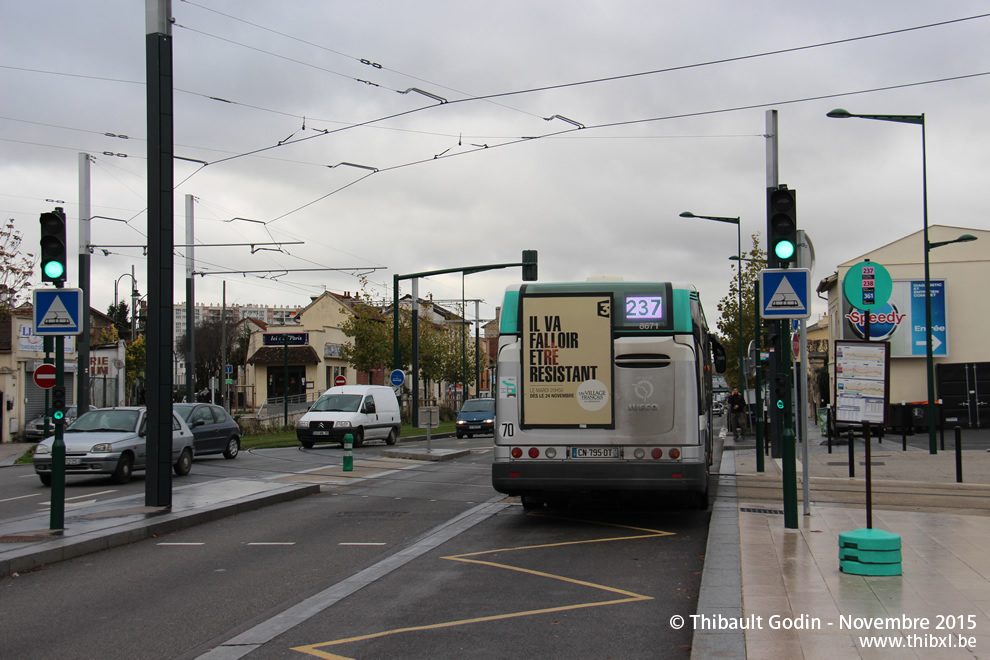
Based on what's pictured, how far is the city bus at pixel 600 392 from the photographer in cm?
1117

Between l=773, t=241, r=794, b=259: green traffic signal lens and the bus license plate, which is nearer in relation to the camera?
l=773, t=241, r=794, b=259: green traffic signal lens

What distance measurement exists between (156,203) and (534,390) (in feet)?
19.7

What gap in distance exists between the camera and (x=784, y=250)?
10039 millimetres

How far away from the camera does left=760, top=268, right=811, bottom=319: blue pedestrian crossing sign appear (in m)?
10.1

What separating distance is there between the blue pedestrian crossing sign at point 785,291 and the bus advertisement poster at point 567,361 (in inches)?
78.9

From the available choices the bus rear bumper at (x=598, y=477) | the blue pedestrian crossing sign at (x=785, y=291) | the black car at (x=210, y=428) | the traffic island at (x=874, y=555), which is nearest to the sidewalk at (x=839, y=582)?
the traffic island at (x=874, y=555)

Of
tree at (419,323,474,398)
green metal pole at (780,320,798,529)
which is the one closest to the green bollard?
green metal pole at (780,320,798,529)

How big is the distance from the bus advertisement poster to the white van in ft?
58.9

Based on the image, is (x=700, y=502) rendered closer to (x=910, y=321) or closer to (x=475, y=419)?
(x=475, y=419)

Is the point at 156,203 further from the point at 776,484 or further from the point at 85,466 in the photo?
the point at 776,484

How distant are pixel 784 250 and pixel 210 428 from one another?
57.1 feet

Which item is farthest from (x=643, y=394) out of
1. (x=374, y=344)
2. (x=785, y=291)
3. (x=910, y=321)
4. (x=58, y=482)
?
(x=374, y=344)

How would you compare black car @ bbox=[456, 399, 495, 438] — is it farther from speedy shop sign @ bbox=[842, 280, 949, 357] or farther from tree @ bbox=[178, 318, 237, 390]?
tree @ bbox=[178, 318, 237, 390]

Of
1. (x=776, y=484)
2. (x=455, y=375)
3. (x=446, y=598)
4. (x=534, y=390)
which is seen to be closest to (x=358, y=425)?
(x=776, y=484)
